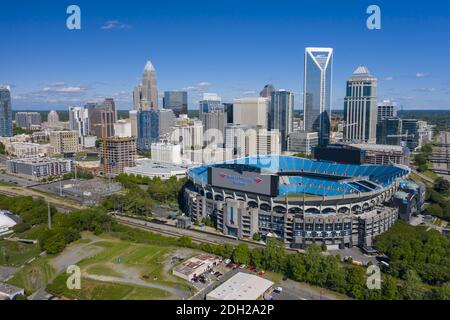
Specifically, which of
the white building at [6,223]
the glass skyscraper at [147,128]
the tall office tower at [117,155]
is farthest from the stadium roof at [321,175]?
the glass skyscraper at [147,128]

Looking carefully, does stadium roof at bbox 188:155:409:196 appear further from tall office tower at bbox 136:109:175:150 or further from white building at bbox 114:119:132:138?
white building at bbox 114:119:132:138

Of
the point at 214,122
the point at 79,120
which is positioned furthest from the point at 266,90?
the point at 79,120

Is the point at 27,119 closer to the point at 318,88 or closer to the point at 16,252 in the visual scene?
the point at 318,88

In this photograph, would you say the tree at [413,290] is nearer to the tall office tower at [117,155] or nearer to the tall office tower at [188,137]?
the tall office tower at [117,155]

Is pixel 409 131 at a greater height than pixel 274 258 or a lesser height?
greater

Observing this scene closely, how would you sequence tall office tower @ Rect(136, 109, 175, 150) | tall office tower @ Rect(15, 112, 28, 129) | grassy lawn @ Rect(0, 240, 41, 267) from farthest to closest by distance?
tall office tower @ Rect(15, 112, 28, 129) → tall office tower @ Rect(136, 109, 175, 150) → grassy lawn @ Rect(0, 240, 41, 267)

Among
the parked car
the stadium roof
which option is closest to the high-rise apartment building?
the stadium roof

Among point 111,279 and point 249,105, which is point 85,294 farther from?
point 249,105
